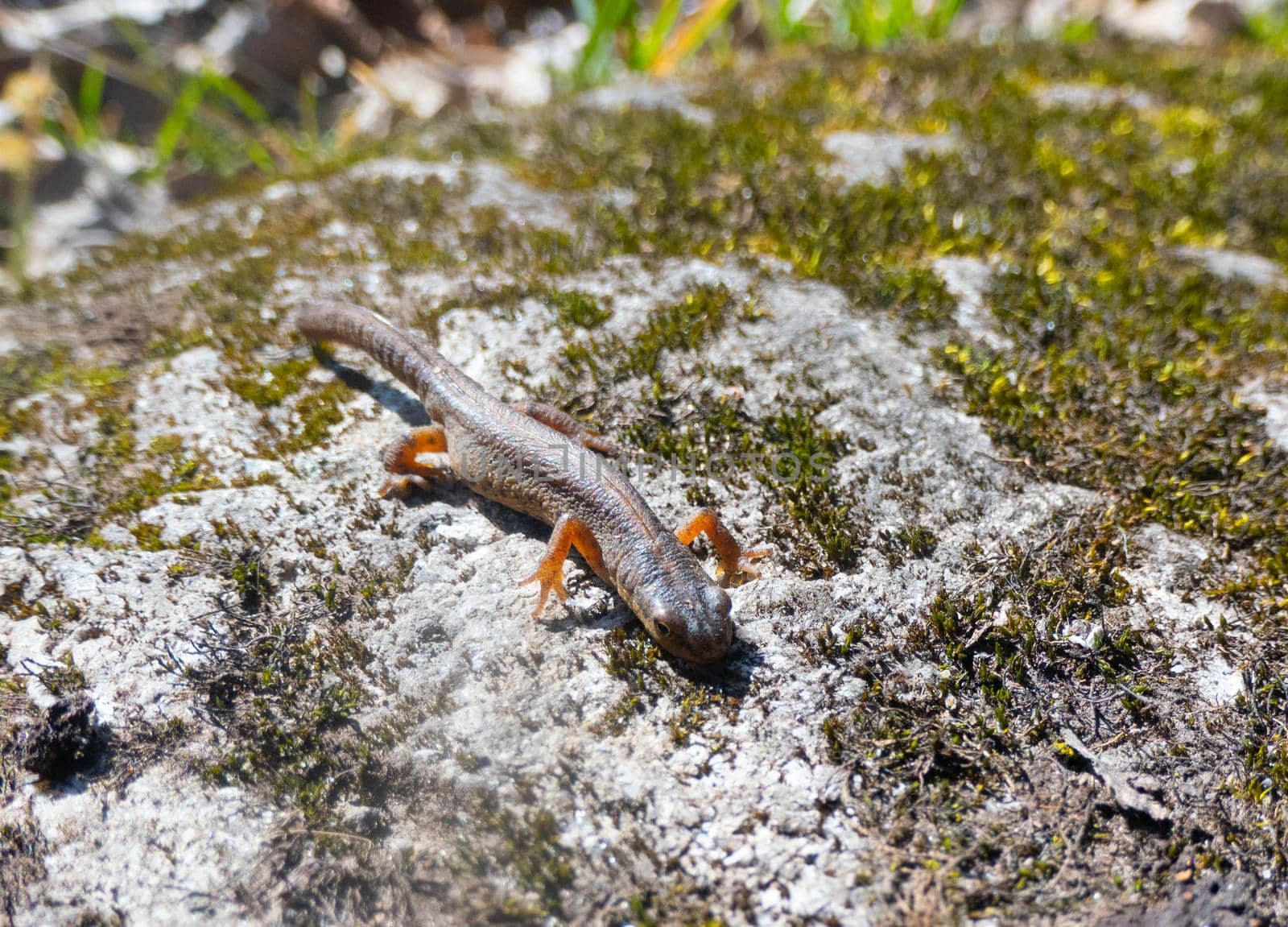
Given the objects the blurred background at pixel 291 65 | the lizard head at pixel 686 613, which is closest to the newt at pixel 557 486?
the lizard head at pixel 686 613

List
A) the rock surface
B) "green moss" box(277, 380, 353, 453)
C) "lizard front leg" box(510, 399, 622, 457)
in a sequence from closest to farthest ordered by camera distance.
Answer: the rock surface → "lizard front leg" box(510, 399, 622, 457) → "green moss" box(277, 380, 353, 453)

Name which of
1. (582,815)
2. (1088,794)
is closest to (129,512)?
(582,815)

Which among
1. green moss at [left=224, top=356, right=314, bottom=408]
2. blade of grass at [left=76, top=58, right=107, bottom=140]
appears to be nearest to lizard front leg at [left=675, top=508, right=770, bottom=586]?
green moss at [left=224, top=356, right=314, bottom=408]

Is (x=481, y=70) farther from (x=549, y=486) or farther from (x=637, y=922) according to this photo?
(x=637, y=922)

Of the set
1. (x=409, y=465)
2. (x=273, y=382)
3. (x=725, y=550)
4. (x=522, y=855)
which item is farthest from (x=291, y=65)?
(x=522, y=855)

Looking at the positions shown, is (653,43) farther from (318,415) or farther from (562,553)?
(562,553)

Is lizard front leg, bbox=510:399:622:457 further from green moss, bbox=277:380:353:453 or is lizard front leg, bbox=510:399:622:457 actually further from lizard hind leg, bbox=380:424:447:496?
green moss, bbox=277:380:353:453

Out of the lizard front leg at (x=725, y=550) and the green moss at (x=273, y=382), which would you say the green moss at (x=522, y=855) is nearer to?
the lizard front leg at (x=725, y=550)
